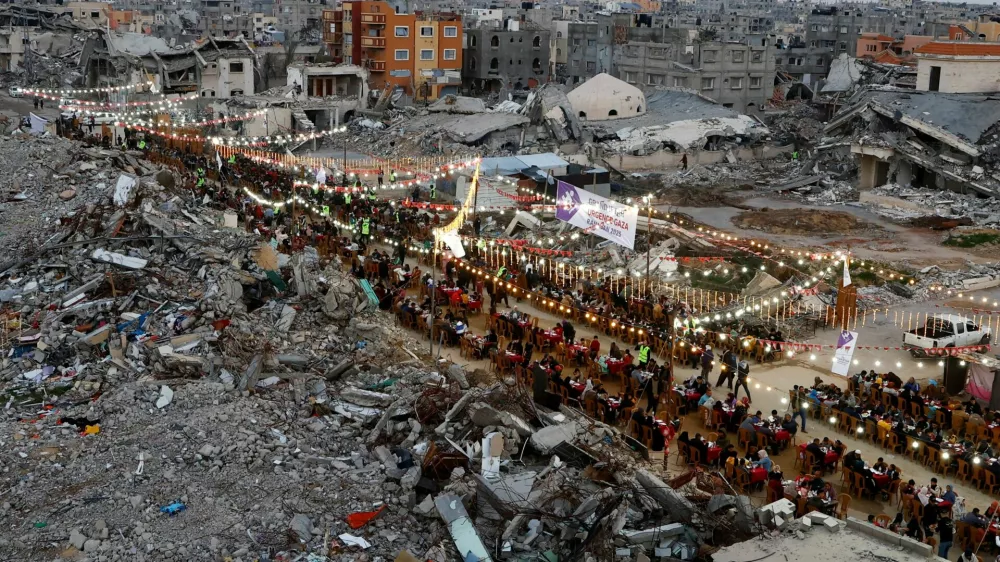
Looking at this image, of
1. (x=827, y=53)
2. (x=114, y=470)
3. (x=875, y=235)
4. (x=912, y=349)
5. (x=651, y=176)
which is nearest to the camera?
(x=114, y=470)

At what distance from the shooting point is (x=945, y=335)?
26.0 m

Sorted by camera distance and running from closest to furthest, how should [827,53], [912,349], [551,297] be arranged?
1. [912,349]
2. [551,297]
3. [827,53]

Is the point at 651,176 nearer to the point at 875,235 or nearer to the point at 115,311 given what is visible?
the point at 875,235

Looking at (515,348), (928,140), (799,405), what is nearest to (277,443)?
(515,348)

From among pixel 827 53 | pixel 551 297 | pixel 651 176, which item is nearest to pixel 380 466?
pixel 551 297

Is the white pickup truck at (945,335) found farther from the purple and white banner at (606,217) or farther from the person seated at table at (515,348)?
the person seated at table at (515,348)

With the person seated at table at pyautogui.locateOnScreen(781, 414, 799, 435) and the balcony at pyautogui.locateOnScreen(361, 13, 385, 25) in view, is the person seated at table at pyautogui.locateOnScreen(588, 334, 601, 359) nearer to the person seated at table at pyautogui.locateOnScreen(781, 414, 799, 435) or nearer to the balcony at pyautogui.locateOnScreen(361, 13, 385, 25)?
the person seated at table at pyautogui.locateOnScreen(781, 414, 799, 435)

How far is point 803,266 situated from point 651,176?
1947 centimetres

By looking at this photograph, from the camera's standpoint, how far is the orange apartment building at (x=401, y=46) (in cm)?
7712

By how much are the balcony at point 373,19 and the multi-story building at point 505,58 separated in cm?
1096

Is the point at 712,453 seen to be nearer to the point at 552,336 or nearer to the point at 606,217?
the point at 552,336

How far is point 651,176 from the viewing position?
52.2 m

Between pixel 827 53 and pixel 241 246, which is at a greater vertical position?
pixel 827 53

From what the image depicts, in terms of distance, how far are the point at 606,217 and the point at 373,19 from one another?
55479 millimetres
